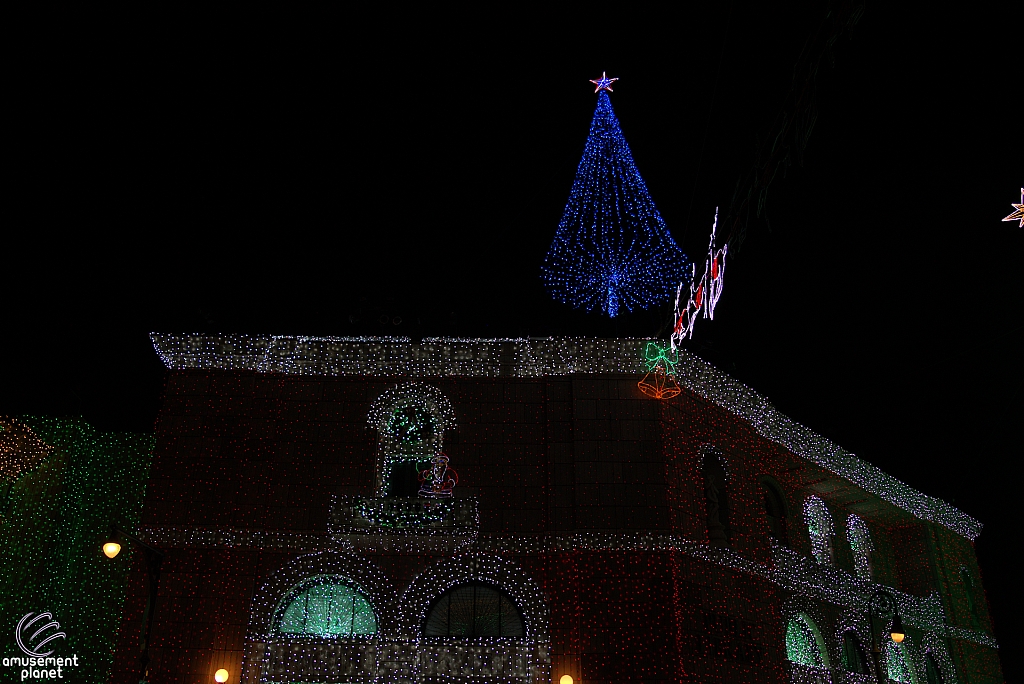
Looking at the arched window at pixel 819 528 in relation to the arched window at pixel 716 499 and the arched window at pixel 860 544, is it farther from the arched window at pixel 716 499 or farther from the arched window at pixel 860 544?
the arched window at pixel 716 499

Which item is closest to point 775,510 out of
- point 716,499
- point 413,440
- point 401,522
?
point 716,499

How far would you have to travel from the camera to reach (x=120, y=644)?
1798 centimetres

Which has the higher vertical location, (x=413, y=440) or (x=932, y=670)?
(x=413, y=440)

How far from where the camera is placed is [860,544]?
28.8 metres

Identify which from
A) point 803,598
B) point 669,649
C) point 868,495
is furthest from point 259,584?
point 868,495

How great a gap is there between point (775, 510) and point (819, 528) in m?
3.51

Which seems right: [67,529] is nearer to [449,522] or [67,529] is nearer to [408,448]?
[408,448]

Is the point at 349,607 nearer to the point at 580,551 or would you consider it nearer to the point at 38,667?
the point at 580,551

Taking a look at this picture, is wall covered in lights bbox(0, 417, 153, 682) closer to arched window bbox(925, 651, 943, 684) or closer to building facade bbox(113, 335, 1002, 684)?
building facade bbox(113, 335, 1002, 684)

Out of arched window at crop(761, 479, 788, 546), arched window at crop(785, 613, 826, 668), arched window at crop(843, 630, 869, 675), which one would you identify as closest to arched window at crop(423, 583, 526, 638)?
arched window at crop(785, 613, 826, 668)

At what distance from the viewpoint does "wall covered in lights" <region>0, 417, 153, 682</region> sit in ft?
65.0

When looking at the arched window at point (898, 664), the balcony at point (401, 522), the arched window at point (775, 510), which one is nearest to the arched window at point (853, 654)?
the arched window at point (898, 664)

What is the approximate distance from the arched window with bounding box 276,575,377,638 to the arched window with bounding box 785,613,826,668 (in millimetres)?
11684

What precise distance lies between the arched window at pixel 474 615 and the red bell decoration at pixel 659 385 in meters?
5.95
